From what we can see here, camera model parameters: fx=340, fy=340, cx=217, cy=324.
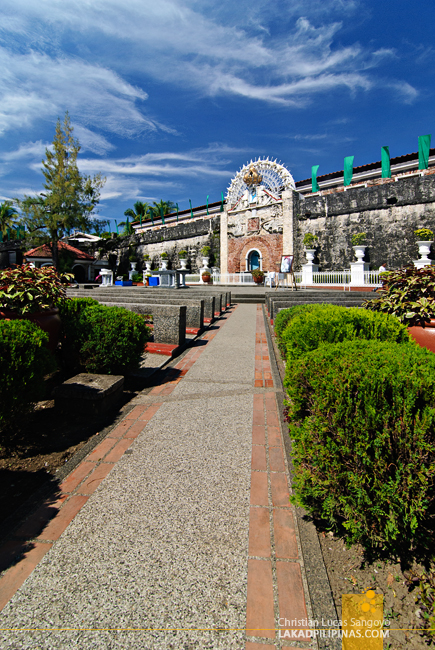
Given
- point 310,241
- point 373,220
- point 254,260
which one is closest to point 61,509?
point 373,220

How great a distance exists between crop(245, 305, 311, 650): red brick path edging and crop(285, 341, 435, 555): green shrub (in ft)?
0.80

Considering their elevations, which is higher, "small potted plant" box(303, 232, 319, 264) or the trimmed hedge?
"small potted plant" box(303, 232, 319, 264)

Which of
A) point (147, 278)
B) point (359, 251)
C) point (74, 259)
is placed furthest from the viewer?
point (74, 259)

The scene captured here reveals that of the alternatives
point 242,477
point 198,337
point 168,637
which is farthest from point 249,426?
point 198,337

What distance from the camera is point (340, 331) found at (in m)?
3.66

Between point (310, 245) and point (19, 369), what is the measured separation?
22.7 m

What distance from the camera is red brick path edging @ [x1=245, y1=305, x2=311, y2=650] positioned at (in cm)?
156

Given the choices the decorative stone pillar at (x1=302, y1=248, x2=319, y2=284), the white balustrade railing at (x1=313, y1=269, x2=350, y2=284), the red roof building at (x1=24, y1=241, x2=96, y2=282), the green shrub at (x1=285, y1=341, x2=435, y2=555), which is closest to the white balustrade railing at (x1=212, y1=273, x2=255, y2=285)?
the decorative stone pillar at (x1=302, y1=248, x2=319, y2=284)

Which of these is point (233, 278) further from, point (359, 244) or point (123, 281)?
point (123, 281)

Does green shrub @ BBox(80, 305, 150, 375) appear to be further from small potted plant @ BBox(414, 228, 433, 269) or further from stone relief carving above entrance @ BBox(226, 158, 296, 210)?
stone relief carving above entrance @ BBox(226, 158, 296, 210)

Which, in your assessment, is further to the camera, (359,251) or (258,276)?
(258,276)

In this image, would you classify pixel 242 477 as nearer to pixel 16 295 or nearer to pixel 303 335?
pixel 303 335

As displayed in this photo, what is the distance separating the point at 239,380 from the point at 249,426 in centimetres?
148

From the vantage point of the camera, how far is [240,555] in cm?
193
